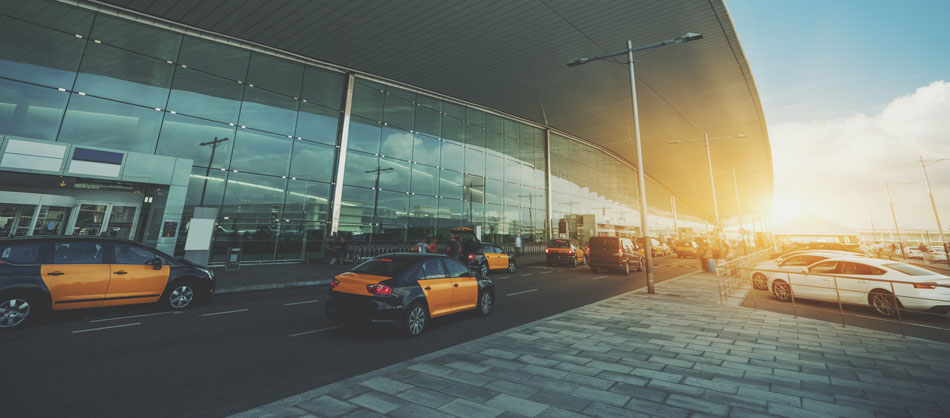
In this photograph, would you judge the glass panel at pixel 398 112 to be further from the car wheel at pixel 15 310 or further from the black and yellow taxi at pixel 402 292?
the car wheel at pixel 15 310

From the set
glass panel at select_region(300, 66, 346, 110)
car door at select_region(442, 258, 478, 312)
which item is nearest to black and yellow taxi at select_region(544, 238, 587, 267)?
car door at select_region(442, 258, 478, 312)

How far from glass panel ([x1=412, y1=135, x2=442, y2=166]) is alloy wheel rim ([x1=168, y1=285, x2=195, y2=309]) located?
17.3m

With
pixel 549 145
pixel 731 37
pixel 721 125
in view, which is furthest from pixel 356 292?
pixel 721 125

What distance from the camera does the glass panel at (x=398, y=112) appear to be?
23.1 meters

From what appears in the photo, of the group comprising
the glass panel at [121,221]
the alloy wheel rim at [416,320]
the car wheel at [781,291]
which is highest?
the glass panel at [121,221]

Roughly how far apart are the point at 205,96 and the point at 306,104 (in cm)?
468

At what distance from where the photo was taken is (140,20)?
1505 centimetres

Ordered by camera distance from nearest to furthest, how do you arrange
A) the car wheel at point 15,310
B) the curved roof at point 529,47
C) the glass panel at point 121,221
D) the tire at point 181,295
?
the car wheel at point 15,310, the tire at point 181,295, the glass panel at point 121,221, the curved roof at point 529,47

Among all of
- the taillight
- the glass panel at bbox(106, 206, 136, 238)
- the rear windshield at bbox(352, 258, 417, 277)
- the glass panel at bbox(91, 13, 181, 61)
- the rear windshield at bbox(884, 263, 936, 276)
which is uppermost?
the glass panel at bbox(91, 13, 181, 61)

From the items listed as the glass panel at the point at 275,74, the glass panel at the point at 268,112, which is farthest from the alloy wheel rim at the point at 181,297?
the glass panel at the point at 275,74

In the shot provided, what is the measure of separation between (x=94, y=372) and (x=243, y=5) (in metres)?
16.4

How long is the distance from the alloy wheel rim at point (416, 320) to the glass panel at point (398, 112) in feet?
63.0

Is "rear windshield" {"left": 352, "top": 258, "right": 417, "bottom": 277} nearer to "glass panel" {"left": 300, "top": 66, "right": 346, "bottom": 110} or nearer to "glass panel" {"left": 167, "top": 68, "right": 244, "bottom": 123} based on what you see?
"glass panel" {"left": 167, "top": 68, "right": 244, "bottom": 123}

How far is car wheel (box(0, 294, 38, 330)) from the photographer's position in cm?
546
